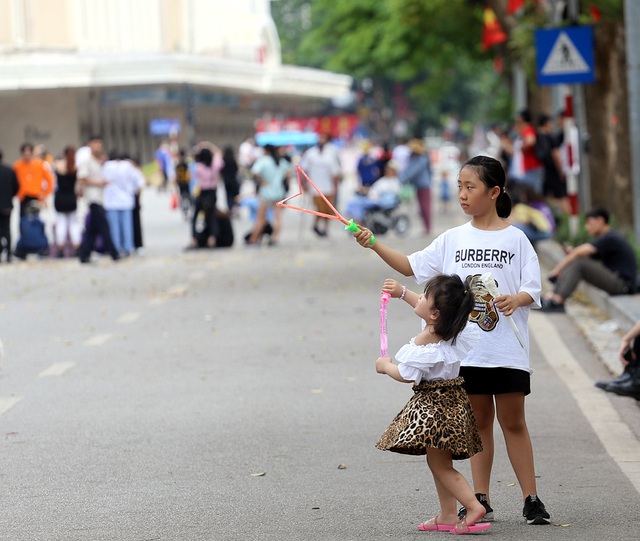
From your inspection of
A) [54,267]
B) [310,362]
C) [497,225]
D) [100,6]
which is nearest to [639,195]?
[310,362]

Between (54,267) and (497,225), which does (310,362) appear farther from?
(54,267)

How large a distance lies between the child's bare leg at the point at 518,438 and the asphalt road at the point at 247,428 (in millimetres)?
201

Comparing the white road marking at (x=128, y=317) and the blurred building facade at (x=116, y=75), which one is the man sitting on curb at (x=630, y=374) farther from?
the blurred building facade at (x=116, y=75)

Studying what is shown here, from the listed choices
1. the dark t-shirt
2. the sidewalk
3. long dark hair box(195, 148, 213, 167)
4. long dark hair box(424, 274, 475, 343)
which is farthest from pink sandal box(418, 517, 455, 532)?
long dark hair box(195, 148, 213, 167)

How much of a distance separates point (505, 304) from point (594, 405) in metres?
3.35

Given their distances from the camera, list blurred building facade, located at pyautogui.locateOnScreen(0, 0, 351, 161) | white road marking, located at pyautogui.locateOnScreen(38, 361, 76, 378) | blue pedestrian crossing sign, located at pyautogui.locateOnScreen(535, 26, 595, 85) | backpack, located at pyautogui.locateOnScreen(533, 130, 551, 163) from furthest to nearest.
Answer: blurred building facade, located at pyautogui.locateOnScreen(0, 0, 351, 161)
backpack, located at pyautogui.locateOnScreen(533, 130, 551, 163)
blue pedestrian crossing sign, located at pyautogui.locateOnScreen(535, 26, 595, 85)
white road marking, located at pyautogui.locateOnScreen(38, 361, 76, 378)

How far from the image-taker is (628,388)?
30.2ft

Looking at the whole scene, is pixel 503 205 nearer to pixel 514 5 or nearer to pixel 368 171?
pixel 514 5

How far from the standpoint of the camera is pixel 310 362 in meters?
11.1

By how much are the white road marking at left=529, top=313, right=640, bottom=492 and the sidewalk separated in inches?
9.7

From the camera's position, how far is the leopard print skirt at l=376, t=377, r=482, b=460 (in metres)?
5.61

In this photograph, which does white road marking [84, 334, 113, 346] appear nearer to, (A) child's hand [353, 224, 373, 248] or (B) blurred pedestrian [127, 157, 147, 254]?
(A) child's hand [353, 224, 373, 248]

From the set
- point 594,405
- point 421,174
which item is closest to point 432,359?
point 594,405

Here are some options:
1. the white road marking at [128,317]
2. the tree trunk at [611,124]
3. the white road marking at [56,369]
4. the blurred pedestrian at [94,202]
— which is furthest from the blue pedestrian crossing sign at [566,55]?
the white road marking at [56,369]
